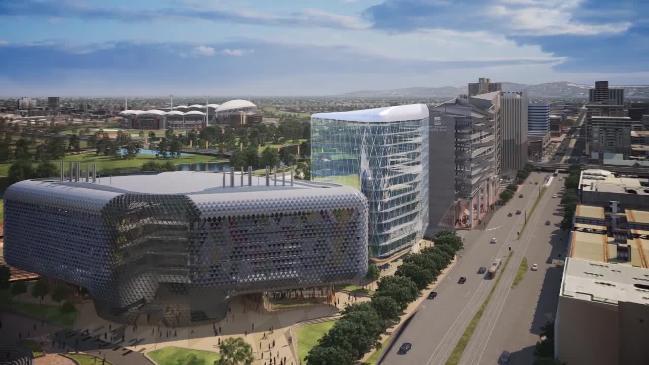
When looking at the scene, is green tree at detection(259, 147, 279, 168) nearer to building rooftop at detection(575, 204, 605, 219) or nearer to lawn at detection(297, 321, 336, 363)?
building rooftop at detection(575, 204, 605, 219)

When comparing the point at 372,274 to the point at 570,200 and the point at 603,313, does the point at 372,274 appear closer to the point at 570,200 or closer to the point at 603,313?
the point at 603,313

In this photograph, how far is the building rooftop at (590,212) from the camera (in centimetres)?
7988

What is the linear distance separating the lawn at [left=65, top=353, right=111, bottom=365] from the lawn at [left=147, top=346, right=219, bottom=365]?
15.6ft

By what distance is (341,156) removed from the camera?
8731 cm

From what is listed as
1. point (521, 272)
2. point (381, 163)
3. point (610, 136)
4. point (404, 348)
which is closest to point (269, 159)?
point (381, 163)

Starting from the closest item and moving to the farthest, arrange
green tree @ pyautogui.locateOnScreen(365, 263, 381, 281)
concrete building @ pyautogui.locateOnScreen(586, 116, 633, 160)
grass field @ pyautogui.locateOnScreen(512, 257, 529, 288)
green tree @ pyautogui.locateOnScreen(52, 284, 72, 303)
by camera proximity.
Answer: green tree @ pyautogui.locateOnScreen(52, 284, 72, 303) < green tree @ pyautogui.locateOnScreen(365, 263, 381, 281) < grass field @ pyautogui.locateOnScreen(512, 257, 529, 288) < concrete building @ pyautogui.locateOnScreen(586, 116, 633, 160)

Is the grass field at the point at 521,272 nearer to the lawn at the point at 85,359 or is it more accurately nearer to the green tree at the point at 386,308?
the green tree at the point at 386,308

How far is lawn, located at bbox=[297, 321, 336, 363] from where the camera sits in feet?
183

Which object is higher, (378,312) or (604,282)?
(604,282)

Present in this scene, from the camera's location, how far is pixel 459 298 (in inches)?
2719

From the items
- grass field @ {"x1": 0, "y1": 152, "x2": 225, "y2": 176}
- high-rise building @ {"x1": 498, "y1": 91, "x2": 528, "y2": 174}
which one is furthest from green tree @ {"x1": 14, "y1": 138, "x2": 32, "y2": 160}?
high-rise building @ {"x1": 498, "y1": 91, "x2": 528, "y2": 174}

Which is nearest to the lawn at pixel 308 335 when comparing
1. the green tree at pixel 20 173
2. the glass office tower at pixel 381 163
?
the glass office tower at pixel 381 163

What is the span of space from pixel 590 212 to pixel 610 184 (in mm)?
20634

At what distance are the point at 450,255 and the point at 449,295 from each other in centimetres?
1328
